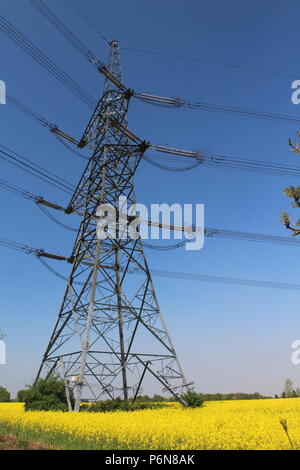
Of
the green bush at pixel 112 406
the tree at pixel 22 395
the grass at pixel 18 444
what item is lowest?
the green bush at pixel 112 406

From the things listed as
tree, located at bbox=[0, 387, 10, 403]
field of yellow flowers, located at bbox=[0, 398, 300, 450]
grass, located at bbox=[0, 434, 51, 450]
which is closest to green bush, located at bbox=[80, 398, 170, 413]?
field of yellow flowers, located at bbox=[0, 398, 300, 450]

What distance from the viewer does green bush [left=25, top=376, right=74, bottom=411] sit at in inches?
744

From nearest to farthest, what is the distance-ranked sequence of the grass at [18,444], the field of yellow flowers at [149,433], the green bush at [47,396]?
the grass at [18,444] < the field of yellow flowers at [149,433] < the green bush at [47,396]

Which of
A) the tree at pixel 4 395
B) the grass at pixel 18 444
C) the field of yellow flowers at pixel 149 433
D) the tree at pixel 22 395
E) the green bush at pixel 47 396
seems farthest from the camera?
the tree at pixel 4 395

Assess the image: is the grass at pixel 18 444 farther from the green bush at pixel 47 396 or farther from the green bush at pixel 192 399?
the green bush at pixel 192 399

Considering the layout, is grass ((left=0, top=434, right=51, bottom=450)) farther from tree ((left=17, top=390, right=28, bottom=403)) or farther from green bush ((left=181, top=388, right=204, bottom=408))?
green bush ((left=181, top=388, right=204, bottom=408))

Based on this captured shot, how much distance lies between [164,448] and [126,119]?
993 inches

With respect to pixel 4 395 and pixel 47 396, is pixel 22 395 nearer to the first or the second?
pixel 47 396

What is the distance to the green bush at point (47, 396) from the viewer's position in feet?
62.0

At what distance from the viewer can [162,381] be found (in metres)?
21.1

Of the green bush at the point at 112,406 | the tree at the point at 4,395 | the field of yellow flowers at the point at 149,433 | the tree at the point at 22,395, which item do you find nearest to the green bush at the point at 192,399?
the green bush at the point at 112,406

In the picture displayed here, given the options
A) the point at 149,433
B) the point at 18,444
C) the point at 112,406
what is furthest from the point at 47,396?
the point at 149,433
